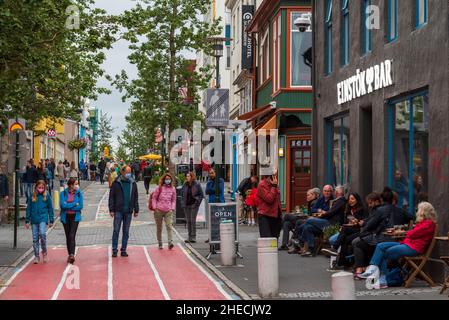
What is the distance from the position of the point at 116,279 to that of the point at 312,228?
5.28 m

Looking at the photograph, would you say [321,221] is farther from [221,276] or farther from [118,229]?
[118,229]

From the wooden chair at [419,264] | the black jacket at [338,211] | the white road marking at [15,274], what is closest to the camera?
the wooden chair at [419,264]

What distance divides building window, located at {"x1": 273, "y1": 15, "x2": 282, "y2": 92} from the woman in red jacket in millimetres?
14471

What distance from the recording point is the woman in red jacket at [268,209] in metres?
18.5

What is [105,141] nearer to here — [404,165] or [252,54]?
[252,54]

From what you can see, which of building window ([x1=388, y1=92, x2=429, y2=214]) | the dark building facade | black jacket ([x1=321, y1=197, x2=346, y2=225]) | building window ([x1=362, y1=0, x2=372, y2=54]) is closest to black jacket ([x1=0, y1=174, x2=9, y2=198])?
the dark building facade

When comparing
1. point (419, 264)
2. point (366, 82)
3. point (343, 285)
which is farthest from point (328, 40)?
point (343, 285)

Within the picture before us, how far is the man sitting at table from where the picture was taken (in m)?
19.0

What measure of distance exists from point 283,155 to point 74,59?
1252 cm

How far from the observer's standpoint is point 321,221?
19.1m

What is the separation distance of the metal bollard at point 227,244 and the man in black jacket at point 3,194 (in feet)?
41.7

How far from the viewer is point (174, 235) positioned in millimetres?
26109

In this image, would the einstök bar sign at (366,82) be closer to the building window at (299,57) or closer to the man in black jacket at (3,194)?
the building window at (299,57)

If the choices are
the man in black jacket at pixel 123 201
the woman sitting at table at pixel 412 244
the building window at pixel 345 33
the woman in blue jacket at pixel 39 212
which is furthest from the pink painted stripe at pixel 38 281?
the building window at pixel 345 33
